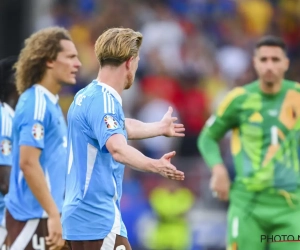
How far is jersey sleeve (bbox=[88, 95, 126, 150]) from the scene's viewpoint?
5.68 metres

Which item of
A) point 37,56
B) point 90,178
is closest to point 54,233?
point 90,178

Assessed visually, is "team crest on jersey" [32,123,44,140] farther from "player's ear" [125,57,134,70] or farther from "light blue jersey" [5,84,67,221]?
"player's ear" [125,57,134,70]

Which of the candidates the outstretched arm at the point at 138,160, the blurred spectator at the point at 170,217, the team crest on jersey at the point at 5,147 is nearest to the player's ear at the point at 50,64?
the team crest on jersey at the point at 5,147

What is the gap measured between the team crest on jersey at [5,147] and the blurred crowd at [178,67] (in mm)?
4962

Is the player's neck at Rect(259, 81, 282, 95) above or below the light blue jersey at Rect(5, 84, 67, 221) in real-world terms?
above

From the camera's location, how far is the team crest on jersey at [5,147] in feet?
25.5

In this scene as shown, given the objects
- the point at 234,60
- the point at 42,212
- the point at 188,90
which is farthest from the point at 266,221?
the point at 234,60

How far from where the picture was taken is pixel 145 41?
52.5 ft

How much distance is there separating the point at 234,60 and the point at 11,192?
9.35 m

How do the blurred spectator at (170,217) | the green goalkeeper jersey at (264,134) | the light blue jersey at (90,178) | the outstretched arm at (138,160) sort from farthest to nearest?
the blurred spectator at (170,217)
the green goalkeeper jersey at (264,134)
the light blue jersey at (90,178)
the outstretched arm at (138,160)

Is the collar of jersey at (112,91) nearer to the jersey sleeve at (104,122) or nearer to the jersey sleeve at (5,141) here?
the jersey sleeve at (104,122)

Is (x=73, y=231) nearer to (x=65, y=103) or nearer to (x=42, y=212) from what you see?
(x=42, y=212)

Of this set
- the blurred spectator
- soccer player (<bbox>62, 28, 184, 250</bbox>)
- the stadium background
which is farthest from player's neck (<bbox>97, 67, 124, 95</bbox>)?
the blurred spectator

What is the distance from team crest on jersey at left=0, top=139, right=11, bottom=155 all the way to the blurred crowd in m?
4.96
